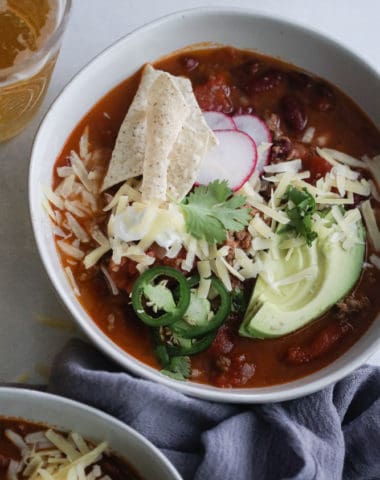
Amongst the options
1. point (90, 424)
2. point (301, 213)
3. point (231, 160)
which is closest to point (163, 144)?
point (231, 160)

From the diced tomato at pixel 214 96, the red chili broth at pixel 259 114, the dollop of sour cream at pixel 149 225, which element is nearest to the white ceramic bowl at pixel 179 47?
the red chili broth at pixel 259 114

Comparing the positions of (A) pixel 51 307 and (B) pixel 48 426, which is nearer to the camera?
(B) pixel 48 426

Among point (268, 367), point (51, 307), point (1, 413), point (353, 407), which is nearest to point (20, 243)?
point (51, 307)

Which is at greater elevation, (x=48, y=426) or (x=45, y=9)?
(x=45, y=9)

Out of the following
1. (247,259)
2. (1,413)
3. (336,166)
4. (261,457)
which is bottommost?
(1,413)

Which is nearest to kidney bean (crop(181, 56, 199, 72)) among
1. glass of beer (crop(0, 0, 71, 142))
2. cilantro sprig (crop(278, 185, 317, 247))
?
glass of beer (crop(0, 0, 71, 142))

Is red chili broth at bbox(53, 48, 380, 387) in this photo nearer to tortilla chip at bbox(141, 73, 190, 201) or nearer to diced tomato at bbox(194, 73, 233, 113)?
diced tomato at bbox(194, 73, 233, 113)

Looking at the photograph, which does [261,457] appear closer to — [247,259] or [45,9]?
[247,259]
